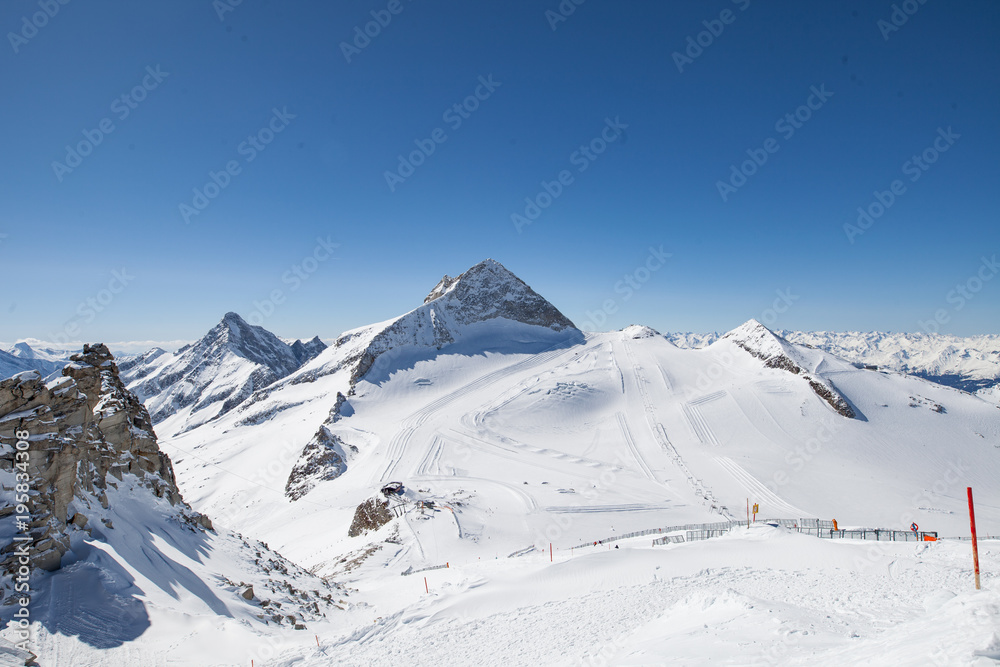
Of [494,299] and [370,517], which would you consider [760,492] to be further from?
[494,299]

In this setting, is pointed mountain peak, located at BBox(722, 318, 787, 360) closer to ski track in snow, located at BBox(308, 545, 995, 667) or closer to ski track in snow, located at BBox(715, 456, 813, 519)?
ski track in snow, located at BBox(715, 456, 813, 519)

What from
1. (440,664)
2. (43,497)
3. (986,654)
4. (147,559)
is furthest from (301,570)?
(986,654)

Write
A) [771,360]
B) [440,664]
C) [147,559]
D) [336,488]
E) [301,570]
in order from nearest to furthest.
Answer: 1. [440,664]
2. [147,559]
3. [301,570]
4. [336,488]
5. [771,360]

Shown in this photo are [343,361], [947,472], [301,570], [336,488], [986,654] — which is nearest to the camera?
[986,654]

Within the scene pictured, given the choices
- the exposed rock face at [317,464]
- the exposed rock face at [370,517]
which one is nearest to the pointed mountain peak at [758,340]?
the exposed rock face at [370,517]

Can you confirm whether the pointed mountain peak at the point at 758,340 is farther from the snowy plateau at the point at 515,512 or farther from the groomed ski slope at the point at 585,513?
the groomed ski slope at the point at 585,513

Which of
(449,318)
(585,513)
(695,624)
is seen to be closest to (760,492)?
(585,513)

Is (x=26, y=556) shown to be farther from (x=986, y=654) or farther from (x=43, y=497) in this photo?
(x=986, y=654)
